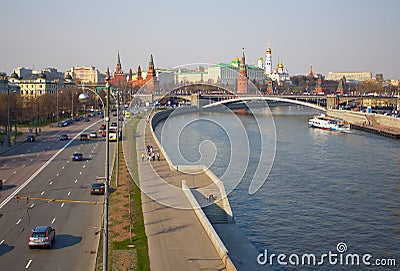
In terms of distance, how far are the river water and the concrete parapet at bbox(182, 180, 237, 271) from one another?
154 centimetres

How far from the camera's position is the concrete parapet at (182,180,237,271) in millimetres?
8691

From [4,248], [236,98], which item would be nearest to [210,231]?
[4,248]

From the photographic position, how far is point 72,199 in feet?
45.2

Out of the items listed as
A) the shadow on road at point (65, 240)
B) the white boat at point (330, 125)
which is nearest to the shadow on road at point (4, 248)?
the shadow on road at point (65, 240)

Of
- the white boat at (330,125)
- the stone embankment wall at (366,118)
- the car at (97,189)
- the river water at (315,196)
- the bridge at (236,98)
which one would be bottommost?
the river water at (315,196)

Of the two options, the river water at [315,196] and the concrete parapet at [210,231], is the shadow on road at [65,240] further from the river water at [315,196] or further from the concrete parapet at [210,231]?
the river water at [315,196]

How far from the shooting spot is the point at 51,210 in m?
12.6

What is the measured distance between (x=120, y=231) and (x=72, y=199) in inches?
139

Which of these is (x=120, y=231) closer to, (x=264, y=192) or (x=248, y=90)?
(x=264, y=192)

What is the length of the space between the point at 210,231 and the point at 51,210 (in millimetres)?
4561

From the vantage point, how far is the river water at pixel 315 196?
12.3m

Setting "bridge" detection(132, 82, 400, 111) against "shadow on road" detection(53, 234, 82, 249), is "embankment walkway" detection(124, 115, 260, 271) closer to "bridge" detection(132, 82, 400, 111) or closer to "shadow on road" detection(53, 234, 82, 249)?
"shadow on road" detection(53, 234, 82, 249)

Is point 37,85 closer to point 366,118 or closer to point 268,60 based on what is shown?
point 366,118

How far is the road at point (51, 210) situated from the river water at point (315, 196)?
4.00 metres
